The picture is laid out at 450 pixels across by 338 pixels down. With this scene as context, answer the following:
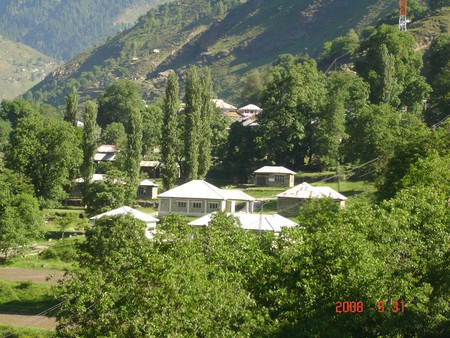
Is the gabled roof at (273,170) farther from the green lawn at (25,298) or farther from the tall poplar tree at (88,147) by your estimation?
the green lawn at (25,298)

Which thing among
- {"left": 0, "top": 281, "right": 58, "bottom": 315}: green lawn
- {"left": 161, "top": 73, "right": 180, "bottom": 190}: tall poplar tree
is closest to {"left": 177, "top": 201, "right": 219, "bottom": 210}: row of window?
{"left": 161, "top": 73, "right": 180, "bottom": 190}: tall poplar tree

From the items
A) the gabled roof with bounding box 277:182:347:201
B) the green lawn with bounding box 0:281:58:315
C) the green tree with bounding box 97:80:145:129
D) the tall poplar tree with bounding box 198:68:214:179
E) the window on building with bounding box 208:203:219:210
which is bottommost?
the green lawn with bounding box 0:281:58:315

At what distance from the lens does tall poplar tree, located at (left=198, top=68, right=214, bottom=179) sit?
86938 millimetres

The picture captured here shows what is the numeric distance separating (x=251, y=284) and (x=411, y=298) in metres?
6.60

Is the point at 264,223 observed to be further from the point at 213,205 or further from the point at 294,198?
the point at 213,205

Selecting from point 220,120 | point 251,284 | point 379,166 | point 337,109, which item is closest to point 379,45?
point 337,109

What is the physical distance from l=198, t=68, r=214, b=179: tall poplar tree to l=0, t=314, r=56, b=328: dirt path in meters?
37.3

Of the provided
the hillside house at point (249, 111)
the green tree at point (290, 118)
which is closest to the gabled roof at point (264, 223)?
the green tree at point (290, 118)

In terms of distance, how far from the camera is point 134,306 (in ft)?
105

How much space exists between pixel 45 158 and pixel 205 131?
57.7 ft

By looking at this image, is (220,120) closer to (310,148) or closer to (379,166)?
(310,148)

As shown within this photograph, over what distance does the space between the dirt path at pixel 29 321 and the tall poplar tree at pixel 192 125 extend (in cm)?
3523

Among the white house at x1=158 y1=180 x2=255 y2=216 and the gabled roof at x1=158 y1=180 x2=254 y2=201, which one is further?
the gabled roof at x1=158 y1=180 x2=254 y2=201

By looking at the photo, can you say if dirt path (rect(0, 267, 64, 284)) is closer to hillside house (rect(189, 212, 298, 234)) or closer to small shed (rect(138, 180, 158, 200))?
hillside house (rect(189, 212, 298, 234))
